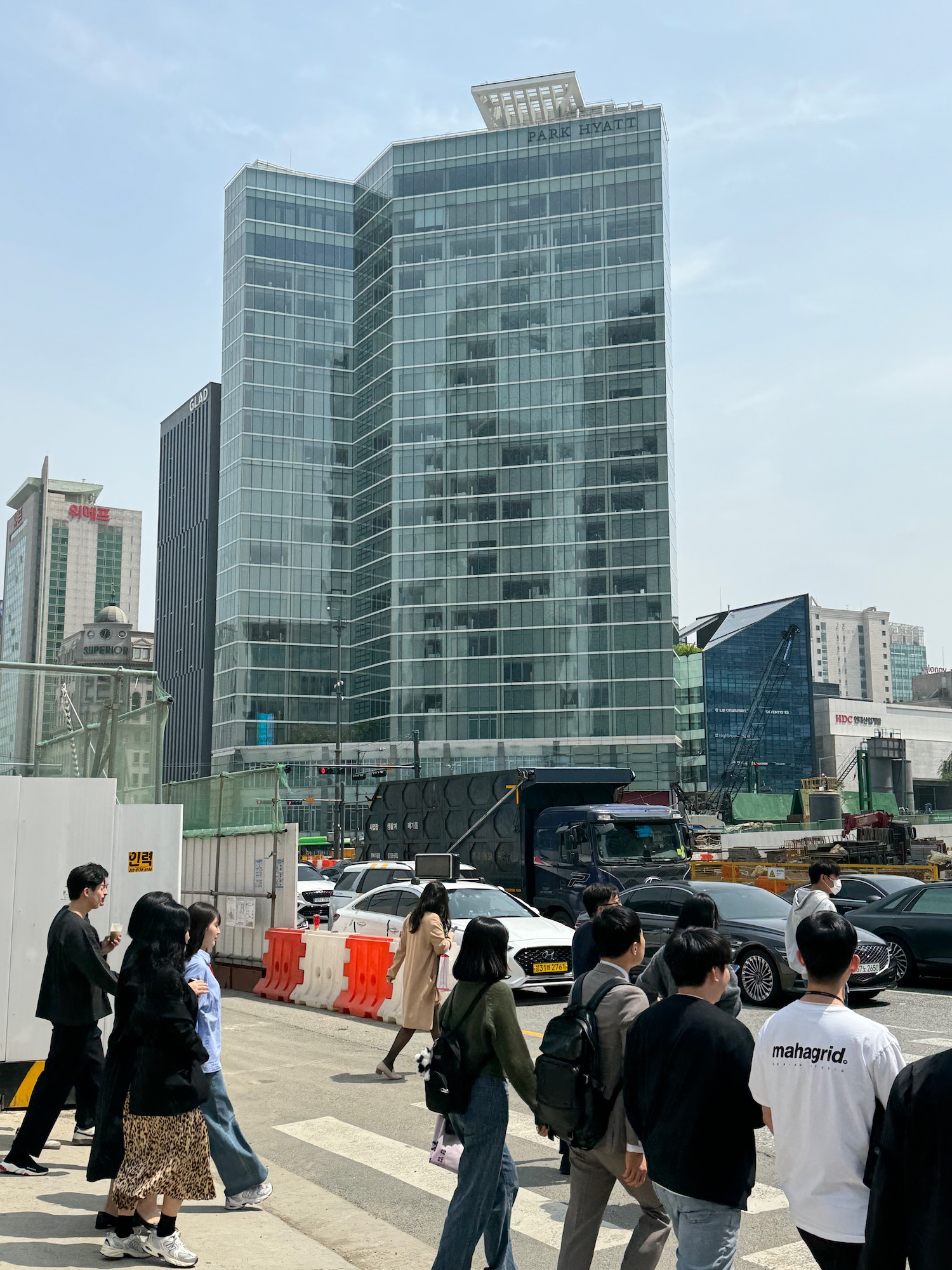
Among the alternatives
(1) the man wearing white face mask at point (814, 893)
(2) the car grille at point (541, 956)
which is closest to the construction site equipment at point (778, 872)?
(2) the car grille at point (541, 956)

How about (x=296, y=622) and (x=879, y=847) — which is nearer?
(x=879, y=847)

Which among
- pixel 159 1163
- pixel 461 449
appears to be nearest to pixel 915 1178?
pixel 159 1163

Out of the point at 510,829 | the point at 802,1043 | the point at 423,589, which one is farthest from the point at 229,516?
the point at 802,1043

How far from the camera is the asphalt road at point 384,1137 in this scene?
639 centimetres

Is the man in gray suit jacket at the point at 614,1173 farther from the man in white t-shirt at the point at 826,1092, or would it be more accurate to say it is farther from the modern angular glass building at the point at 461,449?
the modern angular glass building at the point at 461,449

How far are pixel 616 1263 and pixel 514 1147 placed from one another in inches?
91.8

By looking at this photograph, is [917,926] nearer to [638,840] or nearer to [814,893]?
[638,840]

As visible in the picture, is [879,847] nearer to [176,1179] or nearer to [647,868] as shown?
[647,868]

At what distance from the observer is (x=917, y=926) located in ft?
54.4

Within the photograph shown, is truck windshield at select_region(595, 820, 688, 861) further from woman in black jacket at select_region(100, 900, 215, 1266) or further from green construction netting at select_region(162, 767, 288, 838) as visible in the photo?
woman in black jacket at select_region(100, 900, 215, 1266)

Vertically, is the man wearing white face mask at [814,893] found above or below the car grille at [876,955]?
above

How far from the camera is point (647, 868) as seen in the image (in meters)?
21.3

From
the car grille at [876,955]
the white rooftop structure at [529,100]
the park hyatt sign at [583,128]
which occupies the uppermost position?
the white rooftop structure at [529,100]

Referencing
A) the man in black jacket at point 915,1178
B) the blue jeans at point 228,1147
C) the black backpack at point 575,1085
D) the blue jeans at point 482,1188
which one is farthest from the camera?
the blue jeans at point 228,1147
